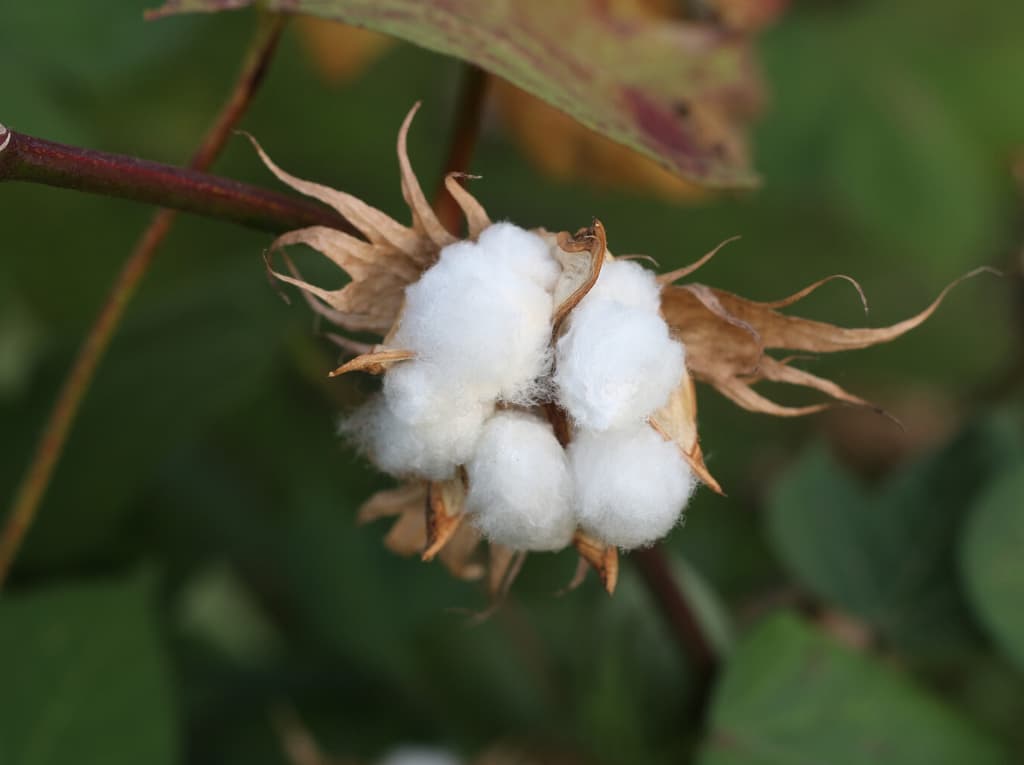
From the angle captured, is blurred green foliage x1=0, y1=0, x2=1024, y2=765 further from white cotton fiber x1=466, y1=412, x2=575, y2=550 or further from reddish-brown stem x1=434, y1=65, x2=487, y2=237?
reddish-brown stem x1=434, y1=65, x2=487, y2=237

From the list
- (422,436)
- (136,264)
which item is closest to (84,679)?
(136,264)

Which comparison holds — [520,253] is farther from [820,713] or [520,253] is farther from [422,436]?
[820,713]

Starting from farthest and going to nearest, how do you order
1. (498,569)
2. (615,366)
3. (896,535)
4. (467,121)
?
1. (896,535)
2. (467,121)
3. (498,569)
4. (615,366)

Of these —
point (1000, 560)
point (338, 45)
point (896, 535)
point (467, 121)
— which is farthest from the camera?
point (338, 45)

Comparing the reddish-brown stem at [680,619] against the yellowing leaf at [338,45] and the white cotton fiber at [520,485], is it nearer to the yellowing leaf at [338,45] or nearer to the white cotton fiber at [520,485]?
the white cotton fiber at [520,485]

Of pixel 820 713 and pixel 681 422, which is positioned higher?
pixel 681 422

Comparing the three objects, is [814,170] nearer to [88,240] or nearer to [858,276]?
[858,276]
